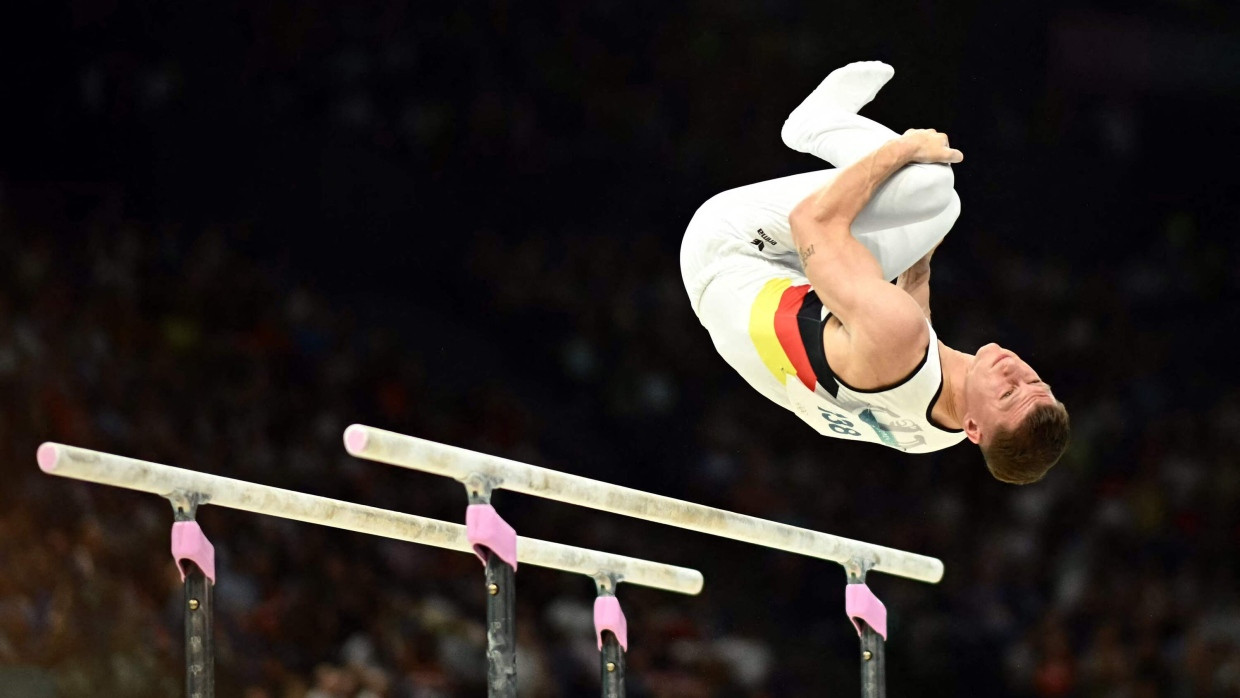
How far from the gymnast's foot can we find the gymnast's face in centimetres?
96

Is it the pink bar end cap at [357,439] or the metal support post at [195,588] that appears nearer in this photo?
the pink bar end cap at [357,439]

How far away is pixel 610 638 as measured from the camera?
4832mm

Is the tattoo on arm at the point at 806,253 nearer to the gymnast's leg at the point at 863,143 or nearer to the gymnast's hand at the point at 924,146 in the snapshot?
the gymnast's leg at the point at 863,143

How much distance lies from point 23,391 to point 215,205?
79.1 inches

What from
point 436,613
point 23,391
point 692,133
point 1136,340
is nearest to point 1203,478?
point 1136,340

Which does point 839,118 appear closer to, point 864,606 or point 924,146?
point 924,146

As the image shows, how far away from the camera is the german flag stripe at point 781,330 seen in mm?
4309

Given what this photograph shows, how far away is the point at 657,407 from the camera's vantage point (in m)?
10.1

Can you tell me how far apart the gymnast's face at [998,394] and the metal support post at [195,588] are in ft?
7.50

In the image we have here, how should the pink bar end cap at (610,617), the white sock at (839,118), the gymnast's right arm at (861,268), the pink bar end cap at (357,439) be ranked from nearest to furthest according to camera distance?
1. the pink bar end cap at (357,439)
2. the gymnast's right arm at (861,268)
3. the white sock at (839,118)
4. the pink bar end cap at (610,617)

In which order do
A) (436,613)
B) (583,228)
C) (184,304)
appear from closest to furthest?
(436,613) < (184,304) < (583,228)

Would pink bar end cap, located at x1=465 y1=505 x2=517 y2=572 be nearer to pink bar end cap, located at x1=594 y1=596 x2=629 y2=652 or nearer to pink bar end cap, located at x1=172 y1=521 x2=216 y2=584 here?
pink bar end cap, located at x1=172 y1=521 x2=216 y2=584

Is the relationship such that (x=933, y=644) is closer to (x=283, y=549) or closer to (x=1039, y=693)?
(x=1039, y=693)

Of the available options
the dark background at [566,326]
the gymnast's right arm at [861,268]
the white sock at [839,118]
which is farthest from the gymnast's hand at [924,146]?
the dark background at [566,326]
